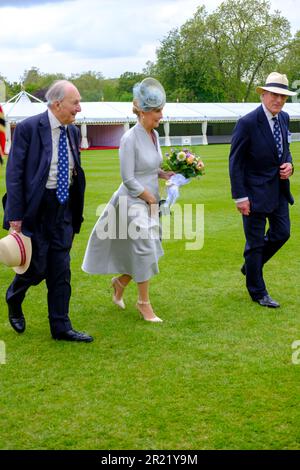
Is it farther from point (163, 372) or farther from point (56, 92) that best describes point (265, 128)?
point (163, 372)

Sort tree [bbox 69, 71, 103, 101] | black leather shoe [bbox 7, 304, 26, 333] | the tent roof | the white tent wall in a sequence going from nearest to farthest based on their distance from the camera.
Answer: black leather shoe [bbox 7, 304, 26, 333], the tent roof, the white tent wall, tree [bbox 69, 71, 103, 101]

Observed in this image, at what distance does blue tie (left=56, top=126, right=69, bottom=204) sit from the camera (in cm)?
546

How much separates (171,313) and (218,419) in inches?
94.0

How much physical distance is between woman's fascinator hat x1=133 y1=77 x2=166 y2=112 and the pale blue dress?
8.5 inches

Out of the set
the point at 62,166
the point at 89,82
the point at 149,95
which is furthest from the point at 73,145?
the point at 89,82

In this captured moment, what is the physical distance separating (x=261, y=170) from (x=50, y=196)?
87.1 inches

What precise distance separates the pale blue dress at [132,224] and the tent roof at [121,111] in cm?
3333

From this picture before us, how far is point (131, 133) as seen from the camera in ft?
19.6

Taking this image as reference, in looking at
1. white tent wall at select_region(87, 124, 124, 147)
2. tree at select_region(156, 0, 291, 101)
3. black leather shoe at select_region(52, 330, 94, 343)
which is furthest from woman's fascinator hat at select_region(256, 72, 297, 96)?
tree at select_region(156, 0, 291, 101)

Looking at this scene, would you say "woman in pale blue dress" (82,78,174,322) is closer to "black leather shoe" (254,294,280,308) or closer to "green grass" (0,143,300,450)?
"green grass" (0,143,300,450)

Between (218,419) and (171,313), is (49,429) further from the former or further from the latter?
(171,313)

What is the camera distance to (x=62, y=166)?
5461 mm

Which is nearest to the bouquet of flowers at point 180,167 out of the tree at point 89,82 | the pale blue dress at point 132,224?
the pale blue dress at point 132,224
